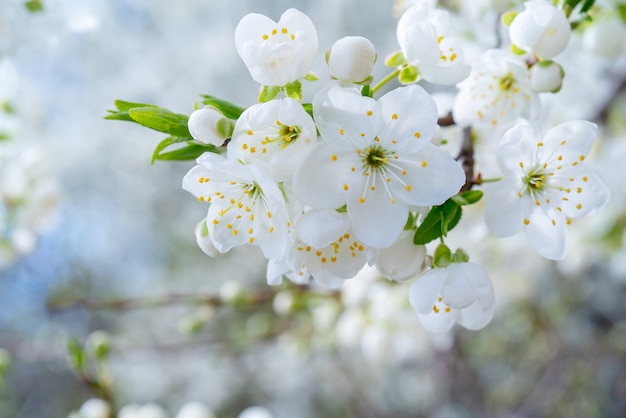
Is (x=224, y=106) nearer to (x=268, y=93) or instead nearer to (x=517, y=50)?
(x=268, y=93)

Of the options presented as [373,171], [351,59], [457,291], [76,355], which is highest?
[351,59]

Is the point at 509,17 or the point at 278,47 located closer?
the point at 278,47

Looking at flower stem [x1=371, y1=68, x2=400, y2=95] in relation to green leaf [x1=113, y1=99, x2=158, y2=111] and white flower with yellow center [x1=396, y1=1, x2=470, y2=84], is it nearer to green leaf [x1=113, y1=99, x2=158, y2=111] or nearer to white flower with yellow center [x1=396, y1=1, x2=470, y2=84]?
white flower with yellow center [x1=396, y1=1, x2=470, y2=84]

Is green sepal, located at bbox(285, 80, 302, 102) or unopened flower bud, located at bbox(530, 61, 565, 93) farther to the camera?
unopened flower bud, located at bbox(530, 61, 565, 93)

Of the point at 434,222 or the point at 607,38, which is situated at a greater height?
the point at 607,38

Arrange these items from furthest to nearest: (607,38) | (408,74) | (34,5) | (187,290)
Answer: (187,290)
(34,5)
(607,38)
(408,74)

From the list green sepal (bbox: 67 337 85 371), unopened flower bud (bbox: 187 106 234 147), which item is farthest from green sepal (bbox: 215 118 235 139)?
green sepal (bbox: 67 337 85 371)

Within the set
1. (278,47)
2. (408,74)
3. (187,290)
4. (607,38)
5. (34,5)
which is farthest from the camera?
(187,290)

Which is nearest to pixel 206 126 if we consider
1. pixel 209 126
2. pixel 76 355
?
pixel 209 126
